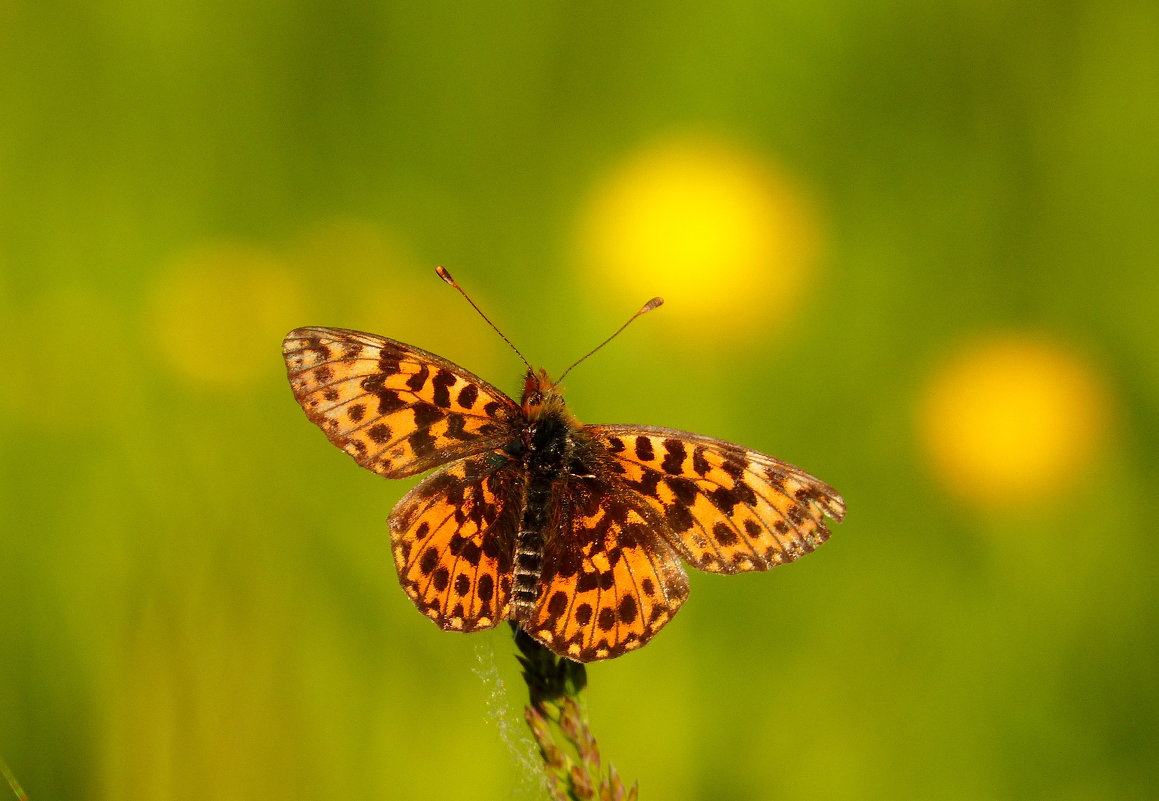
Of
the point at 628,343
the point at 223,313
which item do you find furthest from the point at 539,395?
the point at 223,313

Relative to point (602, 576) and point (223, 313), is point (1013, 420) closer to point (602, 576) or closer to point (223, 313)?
point (602, 576)

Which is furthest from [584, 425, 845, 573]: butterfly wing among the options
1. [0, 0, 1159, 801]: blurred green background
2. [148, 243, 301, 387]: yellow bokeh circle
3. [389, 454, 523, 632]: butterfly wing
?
[148, 243, 301, 387]: yellow bokeh circle

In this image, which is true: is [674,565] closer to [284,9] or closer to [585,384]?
[585,384]

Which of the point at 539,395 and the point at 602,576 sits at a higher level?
the point at 539,395

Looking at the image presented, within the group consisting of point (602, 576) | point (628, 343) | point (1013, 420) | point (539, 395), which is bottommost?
point (602, 576)

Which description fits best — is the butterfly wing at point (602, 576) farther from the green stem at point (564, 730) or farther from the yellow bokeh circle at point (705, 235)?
the yellow bokeh circle at point (705, 235)

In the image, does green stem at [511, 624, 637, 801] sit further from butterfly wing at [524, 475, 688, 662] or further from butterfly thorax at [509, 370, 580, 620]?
butterfly thorax at [509, 370, 580, 620]

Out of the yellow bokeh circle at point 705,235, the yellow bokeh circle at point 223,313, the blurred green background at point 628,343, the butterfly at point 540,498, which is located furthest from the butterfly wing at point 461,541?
the yellow bokeh circle at point 705,235
